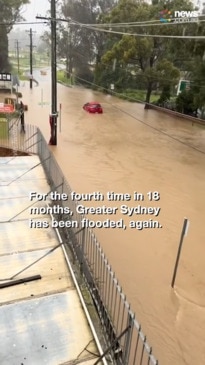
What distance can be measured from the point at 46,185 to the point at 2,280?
181 inches

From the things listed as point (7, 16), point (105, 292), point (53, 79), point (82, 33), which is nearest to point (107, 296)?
point (105, 292)

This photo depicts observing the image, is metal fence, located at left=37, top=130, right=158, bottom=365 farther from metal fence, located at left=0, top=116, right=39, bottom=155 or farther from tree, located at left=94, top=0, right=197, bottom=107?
tree, located at left=94, top=0, right=197, bottom=107

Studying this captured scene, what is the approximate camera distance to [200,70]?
20.7 m

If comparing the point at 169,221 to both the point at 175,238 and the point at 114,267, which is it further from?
the point at 114,267

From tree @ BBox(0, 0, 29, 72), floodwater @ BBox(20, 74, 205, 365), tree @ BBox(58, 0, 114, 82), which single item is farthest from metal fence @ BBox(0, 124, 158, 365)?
tree @ BBox(58, 0, 114, 82)

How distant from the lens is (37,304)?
5328 mm

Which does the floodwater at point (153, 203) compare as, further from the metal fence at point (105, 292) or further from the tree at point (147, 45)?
the tree at point (147, 45)

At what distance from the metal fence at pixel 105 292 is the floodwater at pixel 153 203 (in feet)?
2.58

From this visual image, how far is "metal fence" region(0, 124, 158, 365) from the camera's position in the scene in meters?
4.26

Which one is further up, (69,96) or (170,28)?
(170,28)

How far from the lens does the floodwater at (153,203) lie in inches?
264

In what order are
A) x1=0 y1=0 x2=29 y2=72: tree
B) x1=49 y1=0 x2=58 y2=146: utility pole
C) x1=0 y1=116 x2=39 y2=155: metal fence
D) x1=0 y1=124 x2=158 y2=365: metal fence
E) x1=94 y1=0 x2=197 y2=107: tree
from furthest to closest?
x1=0 y1=0 x2=29 y2=72: tree
x1=94 y1=0 x2=197 y2=107: tree
x1=0 y1=116 x2=39 y2=155: metal fence
x1=49 y1=0 x2=58 y2=146: utility pole
x1=0 y1=124 x2=158 y2=365: metal fence

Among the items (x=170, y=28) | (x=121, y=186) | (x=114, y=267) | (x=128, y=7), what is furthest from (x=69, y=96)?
(x=114, y=267)

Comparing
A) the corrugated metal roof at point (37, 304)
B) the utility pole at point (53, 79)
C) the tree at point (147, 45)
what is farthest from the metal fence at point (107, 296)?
the tree at point (147, 45)
